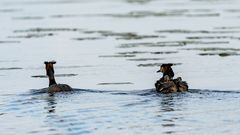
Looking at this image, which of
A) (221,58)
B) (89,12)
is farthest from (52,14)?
(221,58)

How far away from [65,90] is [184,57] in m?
10.7

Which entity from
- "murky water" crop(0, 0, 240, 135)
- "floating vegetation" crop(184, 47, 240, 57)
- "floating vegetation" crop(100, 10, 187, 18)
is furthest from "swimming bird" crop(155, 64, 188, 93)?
"floating vegetation" crop(100, 10, 187, 18)

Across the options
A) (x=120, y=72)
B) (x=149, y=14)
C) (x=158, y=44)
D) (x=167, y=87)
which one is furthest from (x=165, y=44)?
(x=149, y=14)

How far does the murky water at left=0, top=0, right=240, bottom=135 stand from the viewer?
18297 mm

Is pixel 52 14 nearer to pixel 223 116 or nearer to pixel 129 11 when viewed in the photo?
pixel 129 11

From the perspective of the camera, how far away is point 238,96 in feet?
69.1

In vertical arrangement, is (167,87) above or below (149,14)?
below

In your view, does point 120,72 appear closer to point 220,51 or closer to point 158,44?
point 220,51

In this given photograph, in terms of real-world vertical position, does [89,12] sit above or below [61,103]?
above

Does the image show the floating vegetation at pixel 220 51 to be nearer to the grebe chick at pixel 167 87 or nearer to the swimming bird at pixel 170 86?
the swimming bird at pixel 170 86

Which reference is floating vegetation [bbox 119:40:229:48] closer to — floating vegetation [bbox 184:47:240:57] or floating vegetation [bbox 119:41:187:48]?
floating vegetation [bbox 119:41:187:48]

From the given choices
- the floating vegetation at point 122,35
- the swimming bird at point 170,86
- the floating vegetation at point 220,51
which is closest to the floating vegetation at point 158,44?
the floating vegetation at point 220,51

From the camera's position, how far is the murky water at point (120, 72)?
18.3 m

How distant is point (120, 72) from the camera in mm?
28375
